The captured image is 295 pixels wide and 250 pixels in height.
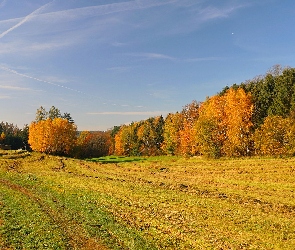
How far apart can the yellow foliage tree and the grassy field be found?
60.6 m

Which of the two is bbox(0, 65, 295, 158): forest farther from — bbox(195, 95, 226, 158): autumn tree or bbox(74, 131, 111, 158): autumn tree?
bbox(74, 131, 111, 158): autumn tree

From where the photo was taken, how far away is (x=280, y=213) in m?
25.4

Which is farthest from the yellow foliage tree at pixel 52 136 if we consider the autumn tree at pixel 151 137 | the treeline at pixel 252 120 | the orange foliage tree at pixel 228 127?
the orange foliage tree at pixel 228 127

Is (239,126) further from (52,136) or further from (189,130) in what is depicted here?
(52,136)

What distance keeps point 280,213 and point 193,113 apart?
267 ft

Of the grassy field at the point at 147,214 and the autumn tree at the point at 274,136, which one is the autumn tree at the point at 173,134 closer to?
the autumn tree at the point at 274,136

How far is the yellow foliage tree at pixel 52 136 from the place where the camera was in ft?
338

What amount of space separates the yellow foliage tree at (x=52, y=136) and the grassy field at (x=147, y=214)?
6059 cm

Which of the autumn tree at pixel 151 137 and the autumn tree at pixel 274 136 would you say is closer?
the autumn tree at pixel 274 136

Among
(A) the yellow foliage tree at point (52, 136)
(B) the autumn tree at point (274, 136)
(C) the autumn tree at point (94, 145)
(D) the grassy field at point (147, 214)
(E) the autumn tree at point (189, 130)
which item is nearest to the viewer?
(D) the grassy field at point (147, 214)

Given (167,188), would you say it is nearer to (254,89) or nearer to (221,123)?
(221,123)

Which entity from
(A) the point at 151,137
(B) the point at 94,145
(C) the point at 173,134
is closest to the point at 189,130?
(C) the point at 173,134

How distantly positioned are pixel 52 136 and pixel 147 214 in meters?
85.9

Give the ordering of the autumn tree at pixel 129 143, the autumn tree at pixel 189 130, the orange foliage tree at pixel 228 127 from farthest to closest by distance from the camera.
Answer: the autumn tree at pixel 129 143, the autumn tree at pixel 189 130, the orange foliage tree at pixel 228 127
